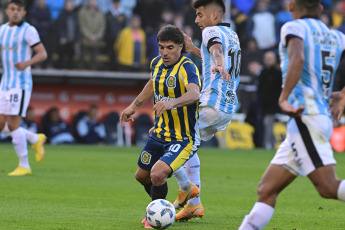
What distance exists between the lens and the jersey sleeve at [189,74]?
7.91 meters

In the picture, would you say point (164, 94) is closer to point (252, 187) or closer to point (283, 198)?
point (283, 198)

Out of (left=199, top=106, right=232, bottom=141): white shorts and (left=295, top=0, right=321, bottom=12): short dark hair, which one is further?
(left=199, top=106, right=232, bottom=141): white shorts

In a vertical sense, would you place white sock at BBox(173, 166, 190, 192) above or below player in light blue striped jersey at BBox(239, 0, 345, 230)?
below

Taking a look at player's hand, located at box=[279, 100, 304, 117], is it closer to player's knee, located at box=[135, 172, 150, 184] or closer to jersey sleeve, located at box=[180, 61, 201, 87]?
jersey sleeve, located at box=[180, 61, 201, 87]

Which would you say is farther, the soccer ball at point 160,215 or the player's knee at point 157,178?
the player's knee at point 157,178

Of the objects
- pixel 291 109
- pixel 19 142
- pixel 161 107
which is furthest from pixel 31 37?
pixel 291 109

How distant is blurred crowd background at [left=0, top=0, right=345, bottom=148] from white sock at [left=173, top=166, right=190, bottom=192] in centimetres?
1395

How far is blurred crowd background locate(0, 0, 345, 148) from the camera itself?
2234 centimetres

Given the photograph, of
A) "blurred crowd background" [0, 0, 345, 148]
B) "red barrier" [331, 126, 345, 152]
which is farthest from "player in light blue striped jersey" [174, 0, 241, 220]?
"red barrier" [331, 126, 345, 152]

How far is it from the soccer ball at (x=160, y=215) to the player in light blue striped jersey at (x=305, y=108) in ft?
5.28

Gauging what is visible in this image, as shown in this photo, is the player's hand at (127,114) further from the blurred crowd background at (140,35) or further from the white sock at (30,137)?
the blurred crowd background at (140,35)

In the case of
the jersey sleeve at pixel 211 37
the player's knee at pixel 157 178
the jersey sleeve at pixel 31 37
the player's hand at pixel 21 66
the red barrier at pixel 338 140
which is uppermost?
the jersey sleeve at pixel 211 37

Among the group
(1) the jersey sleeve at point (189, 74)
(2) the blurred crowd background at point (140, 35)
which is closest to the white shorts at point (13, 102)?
(1) the jersey sleeve at point (189, 74)

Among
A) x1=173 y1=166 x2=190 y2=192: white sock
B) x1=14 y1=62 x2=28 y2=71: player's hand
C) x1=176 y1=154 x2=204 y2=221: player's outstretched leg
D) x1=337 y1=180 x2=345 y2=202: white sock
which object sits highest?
x1=337 y1=180 x2=345 y2=202: white sock
